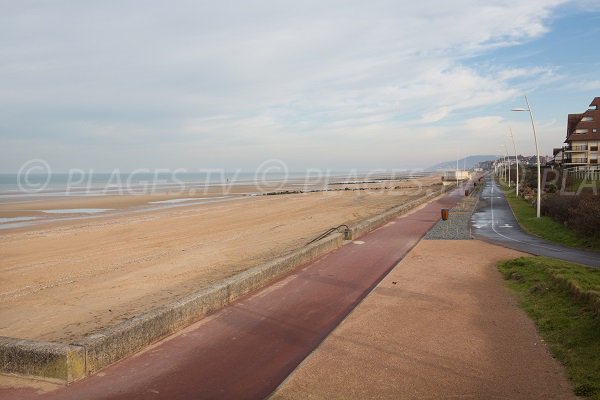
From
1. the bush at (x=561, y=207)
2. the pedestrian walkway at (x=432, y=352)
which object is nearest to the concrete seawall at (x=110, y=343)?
the pedestrian walkway at (x=432, y=352)

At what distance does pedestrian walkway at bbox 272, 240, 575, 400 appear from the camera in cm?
532

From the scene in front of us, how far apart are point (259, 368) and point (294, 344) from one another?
3.06 ft

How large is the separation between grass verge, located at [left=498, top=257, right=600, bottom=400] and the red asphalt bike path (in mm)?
3068

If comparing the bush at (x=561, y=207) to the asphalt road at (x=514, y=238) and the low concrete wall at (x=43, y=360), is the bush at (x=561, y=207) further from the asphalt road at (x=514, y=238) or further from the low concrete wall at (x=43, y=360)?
the low concrete wall at (x=43, y=360)

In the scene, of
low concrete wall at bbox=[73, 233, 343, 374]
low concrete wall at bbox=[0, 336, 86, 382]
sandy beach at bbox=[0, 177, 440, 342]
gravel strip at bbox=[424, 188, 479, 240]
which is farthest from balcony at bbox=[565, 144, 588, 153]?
low concrete wall at bbox=[0, 336, 86, 382]

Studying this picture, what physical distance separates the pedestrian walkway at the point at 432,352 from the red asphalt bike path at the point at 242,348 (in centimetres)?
38

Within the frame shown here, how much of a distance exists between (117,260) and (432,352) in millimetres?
10922

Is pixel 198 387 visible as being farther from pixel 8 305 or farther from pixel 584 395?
pixel 8 305

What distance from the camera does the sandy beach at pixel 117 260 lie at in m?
8.91

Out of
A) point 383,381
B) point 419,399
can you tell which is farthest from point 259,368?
point 419,399

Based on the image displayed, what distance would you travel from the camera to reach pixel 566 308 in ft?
26.2

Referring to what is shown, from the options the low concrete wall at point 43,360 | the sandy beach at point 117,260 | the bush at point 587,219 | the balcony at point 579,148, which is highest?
the balcony at point 579,148

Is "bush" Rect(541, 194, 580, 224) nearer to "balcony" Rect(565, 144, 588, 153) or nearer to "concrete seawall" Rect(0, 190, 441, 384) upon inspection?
"concrete seawall" Rect(0, 190, 441, 384)

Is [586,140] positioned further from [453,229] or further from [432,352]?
[432,352]
